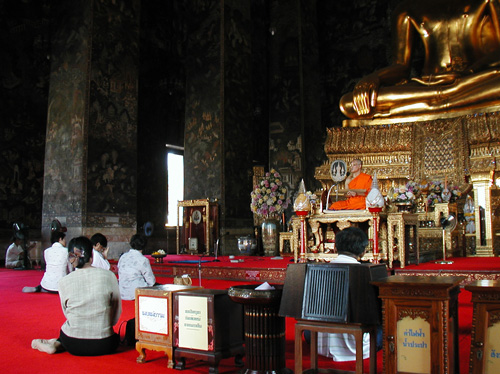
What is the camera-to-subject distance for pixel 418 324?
212 cm

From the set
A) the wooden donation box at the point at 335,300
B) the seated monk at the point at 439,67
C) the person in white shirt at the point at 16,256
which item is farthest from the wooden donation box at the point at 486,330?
the person in white shirt at the point at 16,256

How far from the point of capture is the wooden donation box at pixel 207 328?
2691 mm

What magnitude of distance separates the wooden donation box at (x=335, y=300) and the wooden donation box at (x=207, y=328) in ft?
1.48

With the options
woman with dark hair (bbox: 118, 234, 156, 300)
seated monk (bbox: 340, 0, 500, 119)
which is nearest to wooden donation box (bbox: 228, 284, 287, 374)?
woman with dark hair (bbox: 118, 234, 156, 300)

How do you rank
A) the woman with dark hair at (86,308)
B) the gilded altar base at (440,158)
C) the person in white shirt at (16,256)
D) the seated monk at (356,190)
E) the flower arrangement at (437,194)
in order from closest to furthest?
the woman with dark hair at (86,308) → the seated monk at (356,190) → the flower arrangement at (437,194) → the gilded altar base at (440,158) → the person in white shirt at (16,256)

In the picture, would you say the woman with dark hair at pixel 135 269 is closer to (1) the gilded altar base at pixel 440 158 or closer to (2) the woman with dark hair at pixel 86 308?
(2) the woman with dark hair at pixel 86 308

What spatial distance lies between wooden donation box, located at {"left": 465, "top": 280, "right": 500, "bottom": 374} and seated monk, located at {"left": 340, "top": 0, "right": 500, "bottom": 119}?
293 inches

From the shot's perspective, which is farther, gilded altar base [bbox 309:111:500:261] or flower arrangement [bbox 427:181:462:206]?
gilded altar base [bbox 309:111:500:261]

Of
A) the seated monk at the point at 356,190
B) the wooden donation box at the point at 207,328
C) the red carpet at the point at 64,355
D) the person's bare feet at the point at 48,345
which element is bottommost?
the red carpet at the point at 64,355

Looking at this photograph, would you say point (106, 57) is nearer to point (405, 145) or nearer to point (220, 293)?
point (405, 145)

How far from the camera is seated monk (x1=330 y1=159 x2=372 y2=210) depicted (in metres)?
5.77

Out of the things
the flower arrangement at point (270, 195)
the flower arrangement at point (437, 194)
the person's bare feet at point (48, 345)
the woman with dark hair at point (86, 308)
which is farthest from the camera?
the flower arrangement at point (270, 195)

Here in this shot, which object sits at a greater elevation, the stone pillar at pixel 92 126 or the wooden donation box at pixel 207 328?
the stone pillar at pixel 92 126

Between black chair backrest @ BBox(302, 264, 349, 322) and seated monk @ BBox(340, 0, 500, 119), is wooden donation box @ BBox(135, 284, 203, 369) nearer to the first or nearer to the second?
black chair backrest @ BBox(302, 264, 349, 322)
